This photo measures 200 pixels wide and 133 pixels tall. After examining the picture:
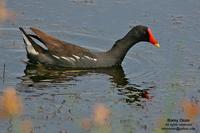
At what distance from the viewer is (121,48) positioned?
12.0 meters

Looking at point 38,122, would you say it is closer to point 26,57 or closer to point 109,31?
point 26,57

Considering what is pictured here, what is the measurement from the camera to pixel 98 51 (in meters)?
12.2

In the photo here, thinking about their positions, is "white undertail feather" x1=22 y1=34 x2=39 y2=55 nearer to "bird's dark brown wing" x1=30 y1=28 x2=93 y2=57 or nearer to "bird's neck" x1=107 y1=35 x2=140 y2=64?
"bird's dark brown wing" x1=30 y1=28 x2=93 y2=57

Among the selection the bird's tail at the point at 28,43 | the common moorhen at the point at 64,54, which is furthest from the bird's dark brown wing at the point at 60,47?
the bird's tail at the point at 28,43

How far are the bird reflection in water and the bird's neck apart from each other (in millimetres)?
197

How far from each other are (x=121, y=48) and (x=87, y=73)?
37.4 inches

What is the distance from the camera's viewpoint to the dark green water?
8.87m

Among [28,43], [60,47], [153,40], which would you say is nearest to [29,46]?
[28,43]

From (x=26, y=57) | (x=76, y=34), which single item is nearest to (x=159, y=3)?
(x=76, y=34)

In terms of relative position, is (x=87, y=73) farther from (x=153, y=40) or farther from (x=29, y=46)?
(x=153, y=40)

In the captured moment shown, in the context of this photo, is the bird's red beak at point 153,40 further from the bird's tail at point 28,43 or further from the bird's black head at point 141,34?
the bird's tail at point 28,43

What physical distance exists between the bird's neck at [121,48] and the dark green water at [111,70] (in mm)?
176

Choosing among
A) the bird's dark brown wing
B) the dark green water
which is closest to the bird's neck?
the dark green water

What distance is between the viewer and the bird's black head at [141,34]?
12.0m
